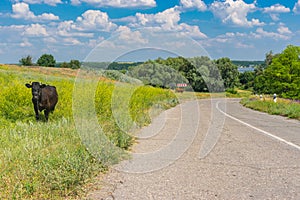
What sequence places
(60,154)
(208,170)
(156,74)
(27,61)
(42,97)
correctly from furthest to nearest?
1. (27,61)
2. (156,74)
3. (42,97)
4. (208,170)
5. (60,154)

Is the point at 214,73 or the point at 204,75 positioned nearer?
the point at 204,75

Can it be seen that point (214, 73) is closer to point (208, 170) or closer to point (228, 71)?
point (208, 170)

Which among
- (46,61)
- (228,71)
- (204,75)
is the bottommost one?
(204,75)

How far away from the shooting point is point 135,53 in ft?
27.5

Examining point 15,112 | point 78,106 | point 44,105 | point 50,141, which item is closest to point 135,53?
point 78,106

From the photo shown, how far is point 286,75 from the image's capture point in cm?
6019

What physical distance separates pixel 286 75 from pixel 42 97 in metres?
54.7

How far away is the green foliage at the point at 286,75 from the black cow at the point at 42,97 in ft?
171

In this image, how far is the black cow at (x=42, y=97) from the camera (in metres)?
11.7

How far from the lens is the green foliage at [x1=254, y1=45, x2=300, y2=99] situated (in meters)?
59.6

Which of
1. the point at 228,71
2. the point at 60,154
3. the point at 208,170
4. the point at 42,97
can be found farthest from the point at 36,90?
the point at 228,71

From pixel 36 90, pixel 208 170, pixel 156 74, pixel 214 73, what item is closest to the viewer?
pixel 208 170

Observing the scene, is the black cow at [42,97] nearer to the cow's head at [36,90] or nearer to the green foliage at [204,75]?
the cow's head at [36,90]

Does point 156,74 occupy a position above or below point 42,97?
above
